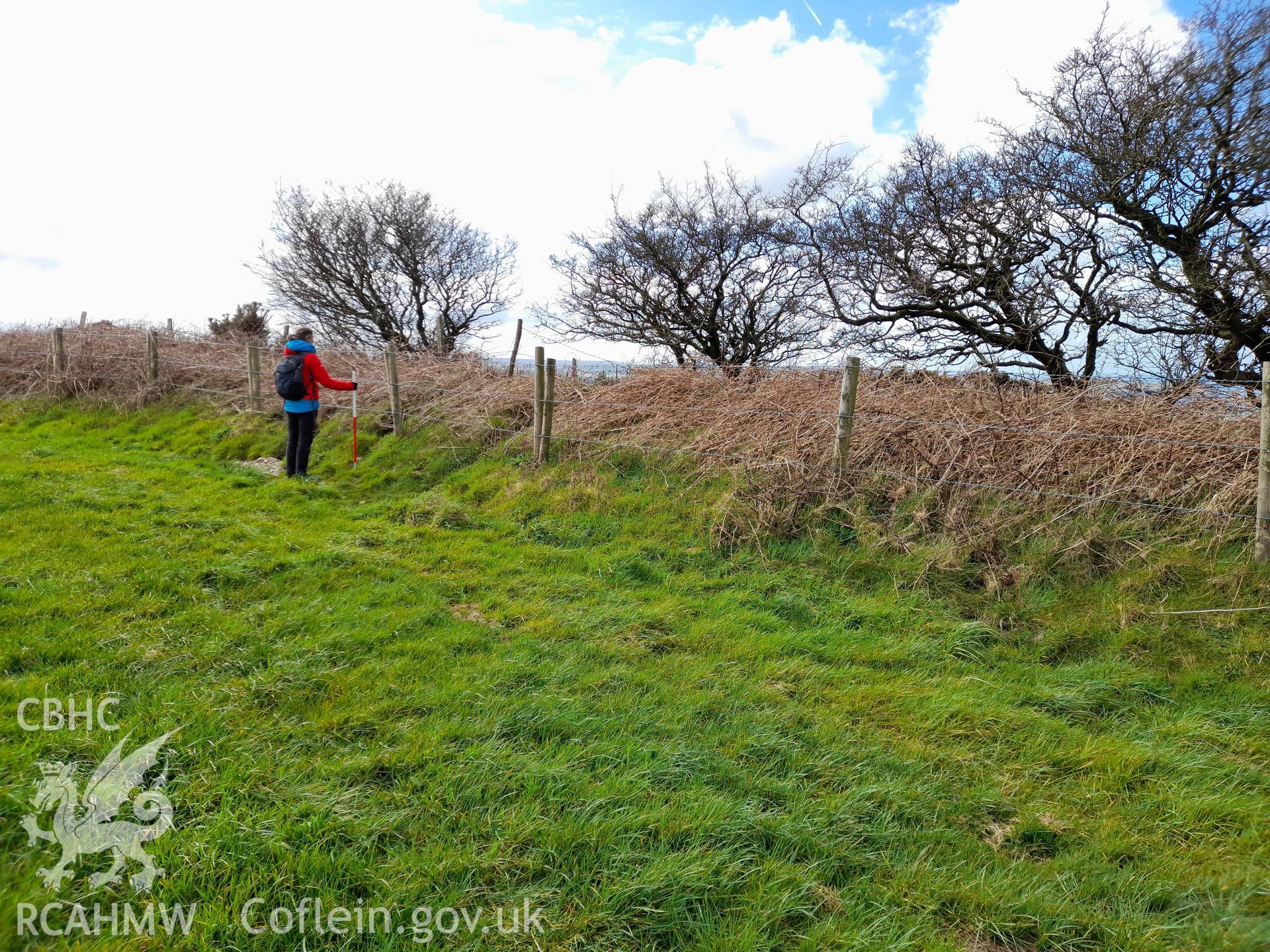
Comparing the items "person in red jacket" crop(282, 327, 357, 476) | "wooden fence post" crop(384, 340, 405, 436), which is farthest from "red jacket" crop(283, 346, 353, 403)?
"wooden fence post" crop(384, 340, 405, 436)

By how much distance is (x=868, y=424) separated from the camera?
7152mm

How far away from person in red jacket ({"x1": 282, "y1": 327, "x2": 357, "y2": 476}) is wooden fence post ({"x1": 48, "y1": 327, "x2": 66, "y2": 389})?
28.1ft

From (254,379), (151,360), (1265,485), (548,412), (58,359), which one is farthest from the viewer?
(58,359)

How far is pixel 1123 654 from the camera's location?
4449mm

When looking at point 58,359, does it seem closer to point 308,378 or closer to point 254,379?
point 254,379

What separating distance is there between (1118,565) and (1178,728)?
6.10 feet

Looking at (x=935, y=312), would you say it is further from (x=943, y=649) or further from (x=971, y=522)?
(x=943, y=649)

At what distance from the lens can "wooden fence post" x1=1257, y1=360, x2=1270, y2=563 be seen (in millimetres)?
4820

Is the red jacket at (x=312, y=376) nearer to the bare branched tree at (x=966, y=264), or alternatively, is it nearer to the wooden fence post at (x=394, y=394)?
the wooden fence post at (x=394, y=394)

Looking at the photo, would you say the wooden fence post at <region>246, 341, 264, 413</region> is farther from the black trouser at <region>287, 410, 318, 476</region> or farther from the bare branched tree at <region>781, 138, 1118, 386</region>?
the bare branched tree at <region>781, 138, 1118, 386</region>

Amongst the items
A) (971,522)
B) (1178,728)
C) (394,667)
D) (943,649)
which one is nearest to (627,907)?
(394,667)

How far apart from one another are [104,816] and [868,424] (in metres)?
6.92

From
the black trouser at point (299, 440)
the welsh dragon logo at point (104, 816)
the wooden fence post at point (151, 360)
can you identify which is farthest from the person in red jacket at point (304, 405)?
the wooden fence post at point (151, 360)

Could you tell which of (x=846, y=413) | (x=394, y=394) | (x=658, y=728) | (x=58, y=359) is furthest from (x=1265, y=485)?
(x=58, y=359)
